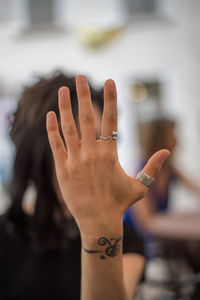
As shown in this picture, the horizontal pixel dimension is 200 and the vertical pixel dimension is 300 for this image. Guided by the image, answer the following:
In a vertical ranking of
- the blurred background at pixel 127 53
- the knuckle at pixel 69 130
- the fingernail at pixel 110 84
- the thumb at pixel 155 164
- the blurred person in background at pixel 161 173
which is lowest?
the blurred person in background at pixel 161 173

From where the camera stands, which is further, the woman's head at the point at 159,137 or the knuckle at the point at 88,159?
the woman's head at the point at 159,137

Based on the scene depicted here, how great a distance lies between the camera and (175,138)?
182 centimetres

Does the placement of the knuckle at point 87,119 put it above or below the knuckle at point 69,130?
above

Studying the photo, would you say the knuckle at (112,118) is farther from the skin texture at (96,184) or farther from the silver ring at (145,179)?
the silver ring at (145,179)

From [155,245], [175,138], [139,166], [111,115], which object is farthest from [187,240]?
[111,115]

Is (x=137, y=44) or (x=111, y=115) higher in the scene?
(x=137, y=44)

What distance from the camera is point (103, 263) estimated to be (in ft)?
1.51

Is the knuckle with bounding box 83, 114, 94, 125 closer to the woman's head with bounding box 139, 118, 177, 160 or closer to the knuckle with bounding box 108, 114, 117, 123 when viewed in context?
the knuckle with bounding box 108, 114, 117, 123

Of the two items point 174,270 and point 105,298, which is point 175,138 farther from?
point 105,298

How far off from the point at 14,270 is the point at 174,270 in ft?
4.12

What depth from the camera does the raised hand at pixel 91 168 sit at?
45cm

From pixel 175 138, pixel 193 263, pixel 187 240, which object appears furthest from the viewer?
pixel 175 138

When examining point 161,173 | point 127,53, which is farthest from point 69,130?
point 127,53

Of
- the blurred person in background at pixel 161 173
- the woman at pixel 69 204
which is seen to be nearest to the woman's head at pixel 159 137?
the blurred person in background at pixel 161 173
